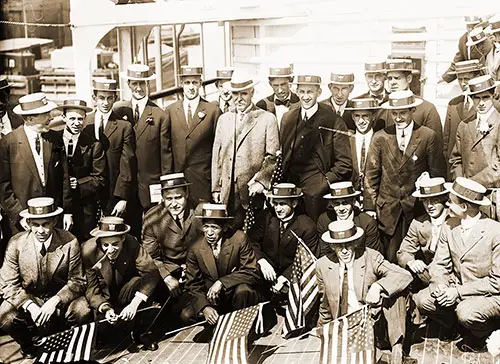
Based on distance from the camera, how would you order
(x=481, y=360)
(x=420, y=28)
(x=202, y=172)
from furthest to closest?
(x=202, y=172), (x=420, y=28), (x=481, y=360)

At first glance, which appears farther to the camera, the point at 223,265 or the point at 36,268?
the point at 223,265

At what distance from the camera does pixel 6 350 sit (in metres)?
5.12

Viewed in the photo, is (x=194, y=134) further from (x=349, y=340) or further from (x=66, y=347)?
(x=349, y=340)

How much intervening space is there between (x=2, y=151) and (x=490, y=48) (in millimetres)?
3679

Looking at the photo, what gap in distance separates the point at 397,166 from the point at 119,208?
2268 mm

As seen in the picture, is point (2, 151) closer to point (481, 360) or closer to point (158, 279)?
point (158, 279)

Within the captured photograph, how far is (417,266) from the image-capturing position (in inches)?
189

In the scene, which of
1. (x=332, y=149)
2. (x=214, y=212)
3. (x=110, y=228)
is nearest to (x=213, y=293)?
(x=214, y=212)

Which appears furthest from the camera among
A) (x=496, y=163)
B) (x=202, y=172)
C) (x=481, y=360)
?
(x=202, y=172)

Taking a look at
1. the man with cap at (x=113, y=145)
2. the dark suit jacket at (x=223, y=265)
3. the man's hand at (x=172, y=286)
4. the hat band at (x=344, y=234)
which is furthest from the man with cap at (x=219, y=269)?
the man with cap at (x=113, y=145)

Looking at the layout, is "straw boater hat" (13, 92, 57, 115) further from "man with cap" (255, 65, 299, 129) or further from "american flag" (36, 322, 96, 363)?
"man with cap" (255, 65, 299, 129)

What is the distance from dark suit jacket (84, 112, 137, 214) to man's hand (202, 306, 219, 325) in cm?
131

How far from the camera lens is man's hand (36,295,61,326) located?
4.87 metres

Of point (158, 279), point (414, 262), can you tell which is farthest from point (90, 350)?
point (414, 262)
